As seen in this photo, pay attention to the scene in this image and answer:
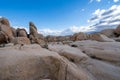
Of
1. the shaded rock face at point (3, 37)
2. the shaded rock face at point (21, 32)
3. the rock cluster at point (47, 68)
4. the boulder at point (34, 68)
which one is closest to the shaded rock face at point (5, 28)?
the shaded rock face at point (3, 37)

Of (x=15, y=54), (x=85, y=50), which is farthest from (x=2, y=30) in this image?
(x=15, y=54)

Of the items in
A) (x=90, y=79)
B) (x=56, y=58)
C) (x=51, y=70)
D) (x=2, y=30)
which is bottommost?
(x=90, y=79)

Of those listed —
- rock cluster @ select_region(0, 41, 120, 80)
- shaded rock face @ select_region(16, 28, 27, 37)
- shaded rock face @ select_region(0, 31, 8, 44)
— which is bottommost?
rock cluster @ select_region(0, 41, 120, 80)

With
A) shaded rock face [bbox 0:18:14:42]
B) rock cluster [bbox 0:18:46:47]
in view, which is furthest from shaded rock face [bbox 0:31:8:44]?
shaded rock face [bbox 0:18:14:42]

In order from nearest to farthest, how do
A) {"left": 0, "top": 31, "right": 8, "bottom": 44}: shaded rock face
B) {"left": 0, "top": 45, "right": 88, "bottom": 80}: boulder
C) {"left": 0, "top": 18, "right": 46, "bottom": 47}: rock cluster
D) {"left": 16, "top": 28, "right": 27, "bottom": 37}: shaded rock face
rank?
{"left": 0, "top": 45, "right": 88, "bottom": 80}: boulder, {"left": 0, "top": 31, "right": 8, "bottom": 44}: shaded rock face, {"left": 0, "top": 18, "right": 46, "bottom": 47}: rock cluster, {"left": 16, "top": 28, "right": 27, "bottom": 37}: shaded rock face

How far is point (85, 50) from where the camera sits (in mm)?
12109

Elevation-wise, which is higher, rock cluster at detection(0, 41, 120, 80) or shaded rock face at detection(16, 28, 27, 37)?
shaded rock face at detection(16, 28, 27, 37)

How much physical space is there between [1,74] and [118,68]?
6816 millimetres

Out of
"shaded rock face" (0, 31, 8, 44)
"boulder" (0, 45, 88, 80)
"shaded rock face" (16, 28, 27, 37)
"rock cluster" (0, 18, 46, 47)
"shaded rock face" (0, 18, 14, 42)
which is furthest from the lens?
"shaded rock face" (16, 28, 27, 37)

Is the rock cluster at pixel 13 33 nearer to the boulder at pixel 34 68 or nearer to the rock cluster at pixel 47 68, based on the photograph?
the rock cluster at pixel 47 68

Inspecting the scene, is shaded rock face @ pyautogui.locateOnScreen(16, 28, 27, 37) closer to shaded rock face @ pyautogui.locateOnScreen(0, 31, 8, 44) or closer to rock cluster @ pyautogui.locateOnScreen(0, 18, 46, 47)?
rock cluster @ pyautogui.locateOnScreen(0, 18, 46, 47)

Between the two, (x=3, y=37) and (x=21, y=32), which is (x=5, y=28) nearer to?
(x=3, y=37)

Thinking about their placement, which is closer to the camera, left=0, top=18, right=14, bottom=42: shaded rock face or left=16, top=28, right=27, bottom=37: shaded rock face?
left=0, top=18, right=14, bottom=42: shaded rock face

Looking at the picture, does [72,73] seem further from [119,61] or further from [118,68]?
[119,61]
